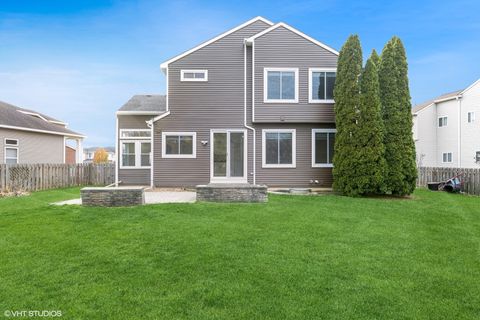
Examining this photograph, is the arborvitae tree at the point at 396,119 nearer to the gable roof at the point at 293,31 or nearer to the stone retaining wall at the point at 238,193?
the gable roof at the point at 293,31

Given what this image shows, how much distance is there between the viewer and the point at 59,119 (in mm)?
30406

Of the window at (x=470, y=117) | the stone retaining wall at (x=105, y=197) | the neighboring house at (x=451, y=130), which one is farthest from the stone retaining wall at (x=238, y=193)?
the window at (x=470, y=117)

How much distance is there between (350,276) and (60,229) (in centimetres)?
551

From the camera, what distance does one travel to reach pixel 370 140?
37.1 feet

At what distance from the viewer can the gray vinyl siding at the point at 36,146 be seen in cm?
1750

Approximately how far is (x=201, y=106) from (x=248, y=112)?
2.12 m

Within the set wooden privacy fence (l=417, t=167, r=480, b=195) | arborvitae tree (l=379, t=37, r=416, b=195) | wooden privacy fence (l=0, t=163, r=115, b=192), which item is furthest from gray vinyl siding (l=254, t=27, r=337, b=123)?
wooden privacy fence (l=0, t=163, r=115, b=192)

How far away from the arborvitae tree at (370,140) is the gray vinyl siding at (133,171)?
389 inches

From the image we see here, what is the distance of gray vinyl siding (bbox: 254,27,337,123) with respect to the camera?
1372 cm

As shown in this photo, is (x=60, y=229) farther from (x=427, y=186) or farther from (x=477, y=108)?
(x=477, y=108)

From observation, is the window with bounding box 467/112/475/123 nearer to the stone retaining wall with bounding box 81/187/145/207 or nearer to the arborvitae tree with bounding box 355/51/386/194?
the arborvitae tree with bounding box 355/51/386/194

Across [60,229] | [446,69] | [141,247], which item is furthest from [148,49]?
[446,69]

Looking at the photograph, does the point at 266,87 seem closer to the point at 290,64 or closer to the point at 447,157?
the point at 290,64

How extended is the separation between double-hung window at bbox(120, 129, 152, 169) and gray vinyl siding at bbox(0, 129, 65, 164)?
280 inches
